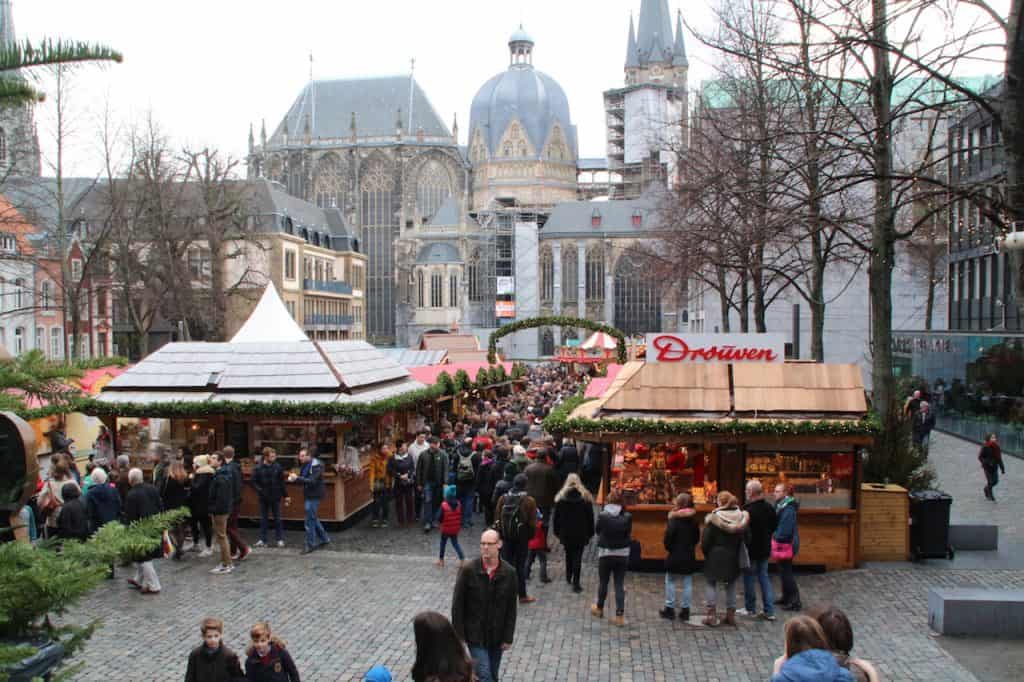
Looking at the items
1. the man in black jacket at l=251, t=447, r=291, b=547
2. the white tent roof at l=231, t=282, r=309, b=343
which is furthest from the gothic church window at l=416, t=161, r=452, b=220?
the man in black jacket at l=251, t=447, r=291, b=547

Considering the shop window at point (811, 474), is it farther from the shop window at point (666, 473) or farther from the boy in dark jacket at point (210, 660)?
the boy in dark jacket at point (210, 660)

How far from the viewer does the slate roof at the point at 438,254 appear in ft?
289

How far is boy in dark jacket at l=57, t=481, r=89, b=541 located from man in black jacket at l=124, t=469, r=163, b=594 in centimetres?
49

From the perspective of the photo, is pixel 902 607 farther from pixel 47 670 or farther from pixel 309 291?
pixel 309 291

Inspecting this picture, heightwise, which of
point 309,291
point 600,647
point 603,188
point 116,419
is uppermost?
point 603,188

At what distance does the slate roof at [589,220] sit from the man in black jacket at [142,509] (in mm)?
78485

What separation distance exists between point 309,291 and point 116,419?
50.0 meters

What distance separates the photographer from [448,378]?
21250 millimetres

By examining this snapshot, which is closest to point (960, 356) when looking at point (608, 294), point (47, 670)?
point (47, 670)

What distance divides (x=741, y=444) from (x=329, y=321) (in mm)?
58021

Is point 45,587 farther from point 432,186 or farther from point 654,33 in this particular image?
point 654,33

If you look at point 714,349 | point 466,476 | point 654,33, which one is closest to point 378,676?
point 466,476

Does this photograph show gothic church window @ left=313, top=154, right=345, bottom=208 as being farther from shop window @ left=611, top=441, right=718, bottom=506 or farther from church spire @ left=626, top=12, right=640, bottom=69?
shop window @ left=611, top=441, right=718, bottom=506

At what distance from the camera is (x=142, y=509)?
1097 cm
